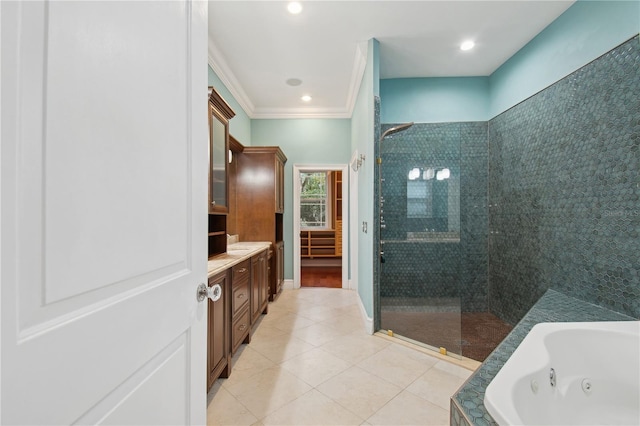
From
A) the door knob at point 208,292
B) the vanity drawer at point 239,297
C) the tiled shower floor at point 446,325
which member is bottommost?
the tiled shower floor at point 446,325

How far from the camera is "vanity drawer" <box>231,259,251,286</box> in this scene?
2.15m

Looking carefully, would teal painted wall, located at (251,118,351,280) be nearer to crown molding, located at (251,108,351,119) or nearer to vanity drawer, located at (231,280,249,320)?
crown molding, located at (251,108,351,119)

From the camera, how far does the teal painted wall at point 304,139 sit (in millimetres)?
4516

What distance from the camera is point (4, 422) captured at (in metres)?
0.38

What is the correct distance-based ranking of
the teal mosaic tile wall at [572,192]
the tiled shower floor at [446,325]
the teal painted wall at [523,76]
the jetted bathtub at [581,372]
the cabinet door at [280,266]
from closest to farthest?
the jetted bathtub at [581,372] < the teal mosaic tile wall at [572,192] < the teal painted wall at [523,76] < the tiled shower floor at [446,325] < the cabinet door at [280,266]

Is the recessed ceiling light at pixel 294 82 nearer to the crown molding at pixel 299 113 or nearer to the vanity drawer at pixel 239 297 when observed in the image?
the crown molding at pixel 299 113

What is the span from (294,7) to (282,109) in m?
2.17

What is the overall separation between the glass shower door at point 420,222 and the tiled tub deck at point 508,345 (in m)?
1.04

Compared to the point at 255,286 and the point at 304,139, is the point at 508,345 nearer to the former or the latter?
the point at 255,286

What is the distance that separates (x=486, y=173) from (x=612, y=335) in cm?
218

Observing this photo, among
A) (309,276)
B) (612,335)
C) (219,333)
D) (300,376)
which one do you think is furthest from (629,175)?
(309,276)

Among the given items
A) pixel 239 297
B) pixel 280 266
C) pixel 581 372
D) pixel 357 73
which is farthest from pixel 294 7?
pixel 280 266

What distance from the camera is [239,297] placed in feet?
7.50

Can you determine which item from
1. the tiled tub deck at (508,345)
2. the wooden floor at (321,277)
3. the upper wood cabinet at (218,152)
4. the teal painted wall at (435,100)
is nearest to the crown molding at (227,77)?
the upper wood cabinet at (218,152)
